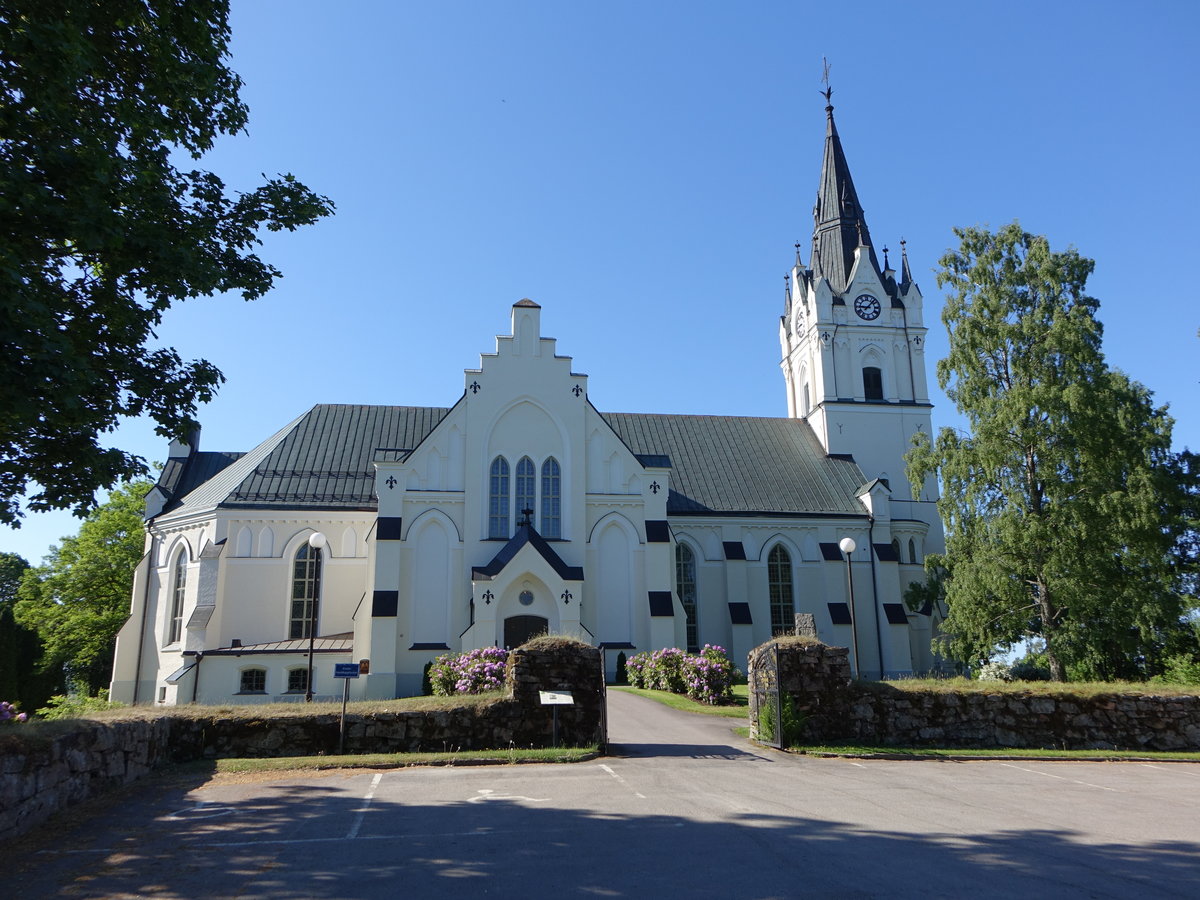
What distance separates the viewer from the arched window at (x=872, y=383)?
43844 millimetres

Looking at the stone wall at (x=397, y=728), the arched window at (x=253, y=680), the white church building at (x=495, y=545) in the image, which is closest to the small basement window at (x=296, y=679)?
the white church building at (x=495, y=545)

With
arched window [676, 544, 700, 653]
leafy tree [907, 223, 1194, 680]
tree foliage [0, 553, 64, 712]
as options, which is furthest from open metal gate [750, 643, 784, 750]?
tree foliage [0, 553, 64, 712]

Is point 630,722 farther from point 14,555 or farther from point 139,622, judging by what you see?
point 14,555

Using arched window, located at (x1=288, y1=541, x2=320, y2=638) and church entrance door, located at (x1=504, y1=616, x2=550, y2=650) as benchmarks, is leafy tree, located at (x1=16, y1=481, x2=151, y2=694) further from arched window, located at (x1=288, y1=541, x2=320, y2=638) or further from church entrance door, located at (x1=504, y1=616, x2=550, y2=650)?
church entrance door, located at (x1=504, y1=616, x2=550, y2=650)

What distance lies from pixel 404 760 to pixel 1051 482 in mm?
21081

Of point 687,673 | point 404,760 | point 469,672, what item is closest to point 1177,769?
point 687,673

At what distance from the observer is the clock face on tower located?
1754 inches

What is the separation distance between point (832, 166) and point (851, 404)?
14564 mm

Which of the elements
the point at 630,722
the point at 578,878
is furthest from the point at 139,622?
the point at 578,878

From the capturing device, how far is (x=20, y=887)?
7.60m

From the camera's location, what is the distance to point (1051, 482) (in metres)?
26.1

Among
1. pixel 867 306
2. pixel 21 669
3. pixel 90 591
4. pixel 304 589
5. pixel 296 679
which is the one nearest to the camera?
pixel 296 679

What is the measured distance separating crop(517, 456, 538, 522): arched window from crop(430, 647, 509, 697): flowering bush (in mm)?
6500

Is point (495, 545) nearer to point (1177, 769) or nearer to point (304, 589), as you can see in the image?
point (304, 589)
